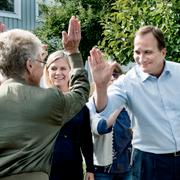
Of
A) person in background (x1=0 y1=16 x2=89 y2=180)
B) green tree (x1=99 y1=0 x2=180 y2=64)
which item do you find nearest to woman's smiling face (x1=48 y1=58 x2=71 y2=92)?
person in background (x1=0 y1=16 x2=89 y2=180)

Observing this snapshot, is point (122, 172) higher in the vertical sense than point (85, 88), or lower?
lower

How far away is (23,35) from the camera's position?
276 cm

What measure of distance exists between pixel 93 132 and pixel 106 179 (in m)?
0.64

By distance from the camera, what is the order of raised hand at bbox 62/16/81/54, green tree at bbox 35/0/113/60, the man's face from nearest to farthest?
raised hand at bbox 62/16/81/54 < the man's face < green tree at bbox 35/0/113/60

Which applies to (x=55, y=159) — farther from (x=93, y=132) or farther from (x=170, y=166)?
(x=170, y=166)

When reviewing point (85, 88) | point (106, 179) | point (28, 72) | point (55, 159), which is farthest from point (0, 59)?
point (106, 179)

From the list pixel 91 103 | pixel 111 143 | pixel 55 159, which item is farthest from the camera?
pixel 111 143

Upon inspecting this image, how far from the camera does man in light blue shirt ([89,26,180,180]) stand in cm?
377

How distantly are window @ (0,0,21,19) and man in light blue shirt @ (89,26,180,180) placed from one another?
11.5 m

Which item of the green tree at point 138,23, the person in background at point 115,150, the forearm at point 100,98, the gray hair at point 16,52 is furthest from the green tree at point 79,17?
the gray hair at point 16,52

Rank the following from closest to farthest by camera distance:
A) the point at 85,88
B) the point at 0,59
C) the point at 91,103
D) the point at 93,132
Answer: the point at 0,59, the point at 85,88, the point at 91,103, the point at 93,132

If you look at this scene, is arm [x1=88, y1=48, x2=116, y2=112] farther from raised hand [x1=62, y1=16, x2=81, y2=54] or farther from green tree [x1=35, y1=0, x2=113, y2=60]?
green tree [x1=35, y1=0, x2=113, y2=60]

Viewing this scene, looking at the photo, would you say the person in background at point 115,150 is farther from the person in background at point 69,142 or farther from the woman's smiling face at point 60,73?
the woman's smiling face at point 60,73

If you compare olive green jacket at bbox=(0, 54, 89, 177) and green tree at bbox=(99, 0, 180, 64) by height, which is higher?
green tree at bbox=(99, 0, 180, 64)
